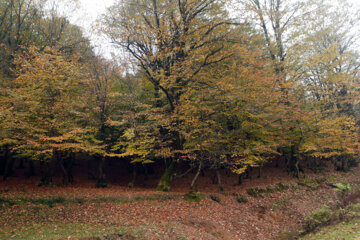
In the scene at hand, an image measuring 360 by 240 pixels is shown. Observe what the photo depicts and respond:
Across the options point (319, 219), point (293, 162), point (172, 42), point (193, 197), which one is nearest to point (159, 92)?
point (172, 42)

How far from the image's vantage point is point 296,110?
1559 centimetres

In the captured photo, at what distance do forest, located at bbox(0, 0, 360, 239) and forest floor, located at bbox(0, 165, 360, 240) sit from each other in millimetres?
899

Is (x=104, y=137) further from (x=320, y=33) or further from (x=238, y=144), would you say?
(x=320, y=33)

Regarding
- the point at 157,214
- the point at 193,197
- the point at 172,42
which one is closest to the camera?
the point at 157,214

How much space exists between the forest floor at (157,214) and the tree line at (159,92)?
2.10 m

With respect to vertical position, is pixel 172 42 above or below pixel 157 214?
above

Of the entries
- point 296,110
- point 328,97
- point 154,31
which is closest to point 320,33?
point 328,97

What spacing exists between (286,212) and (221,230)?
5.66m

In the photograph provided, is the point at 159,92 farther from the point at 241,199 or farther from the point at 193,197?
the point at 241,199

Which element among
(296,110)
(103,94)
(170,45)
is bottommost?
(296,110)

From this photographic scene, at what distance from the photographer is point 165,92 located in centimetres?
1392

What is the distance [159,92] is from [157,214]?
8.35m

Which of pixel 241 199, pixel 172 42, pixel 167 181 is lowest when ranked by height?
pixel 241 199

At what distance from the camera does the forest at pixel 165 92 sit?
40.2 feet
